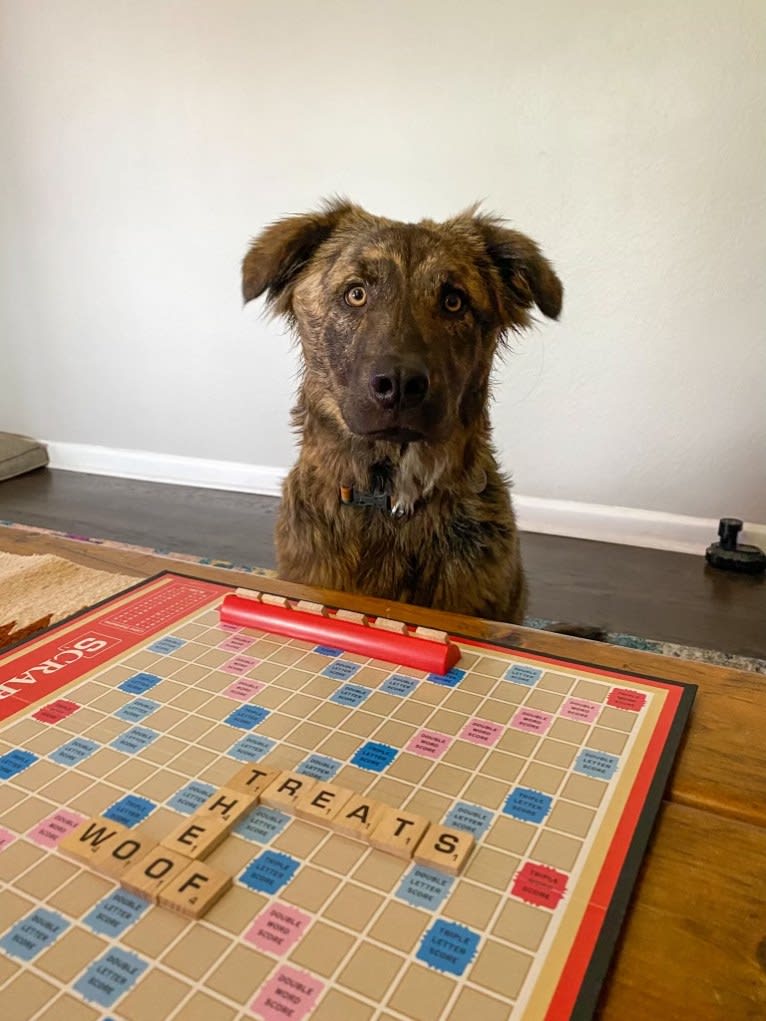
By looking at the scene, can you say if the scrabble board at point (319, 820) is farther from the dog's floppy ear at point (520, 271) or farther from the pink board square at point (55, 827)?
the dog's floppy ear at point (520, 271)

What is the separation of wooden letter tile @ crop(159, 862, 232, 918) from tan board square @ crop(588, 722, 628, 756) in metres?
0.36

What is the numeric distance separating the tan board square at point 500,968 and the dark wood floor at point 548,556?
1.93 metres

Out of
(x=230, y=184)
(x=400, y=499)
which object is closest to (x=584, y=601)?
(x=400, y=499)

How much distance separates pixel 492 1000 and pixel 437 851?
12 centimetres

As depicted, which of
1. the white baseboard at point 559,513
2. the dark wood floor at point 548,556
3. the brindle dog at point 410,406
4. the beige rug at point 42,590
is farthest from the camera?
the white baseboard at point 559,513

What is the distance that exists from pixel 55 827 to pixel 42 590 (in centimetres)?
60

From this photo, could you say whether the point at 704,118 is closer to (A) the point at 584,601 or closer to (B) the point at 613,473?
(B) the point at 613,473

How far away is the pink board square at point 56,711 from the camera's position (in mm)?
765

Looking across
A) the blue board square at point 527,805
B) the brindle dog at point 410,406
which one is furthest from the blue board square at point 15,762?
the brindle dog at point 410,406

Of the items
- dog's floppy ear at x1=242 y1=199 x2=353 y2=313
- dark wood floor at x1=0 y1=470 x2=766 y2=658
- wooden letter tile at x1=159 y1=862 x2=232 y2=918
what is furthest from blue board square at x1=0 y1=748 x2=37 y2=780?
dark wood floor at x1=0 y1=470 x2=766 y2=658

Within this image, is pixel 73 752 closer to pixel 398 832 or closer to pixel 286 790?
pixel 286 790

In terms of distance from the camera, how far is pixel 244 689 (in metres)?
0.82

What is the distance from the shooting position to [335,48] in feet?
9.33

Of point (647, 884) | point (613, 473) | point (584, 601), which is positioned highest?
point (647, 884)
